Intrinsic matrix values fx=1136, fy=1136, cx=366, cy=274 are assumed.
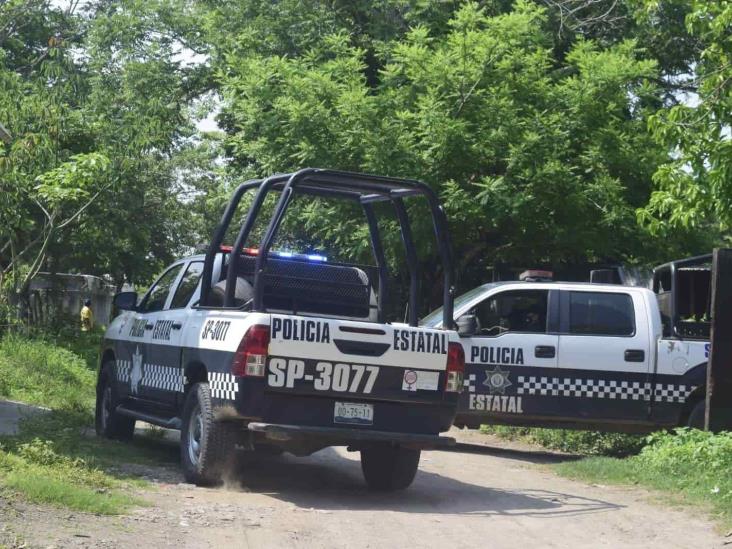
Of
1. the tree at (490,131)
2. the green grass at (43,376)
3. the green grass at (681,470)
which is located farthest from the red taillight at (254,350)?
the tree at (490,131)

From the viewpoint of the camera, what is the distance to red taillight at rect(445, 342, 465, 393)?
8.84m

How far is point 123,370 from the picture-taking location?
11.3 metres

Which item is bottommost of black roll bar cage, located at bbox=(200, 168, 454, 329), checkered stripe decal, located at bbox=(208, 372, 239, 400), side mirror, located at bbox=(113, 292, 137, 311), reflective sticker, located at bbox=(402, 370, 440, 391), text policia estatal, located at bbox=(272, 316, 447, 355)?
checkered stripe decal, located at bbox=(208, 372, 239, 400)

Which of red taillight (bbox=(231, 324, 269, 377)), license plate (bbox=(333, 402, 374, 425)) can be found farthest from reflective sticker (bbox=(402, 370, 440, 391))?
red taillight (bbox=(231, 324, 269, 377))

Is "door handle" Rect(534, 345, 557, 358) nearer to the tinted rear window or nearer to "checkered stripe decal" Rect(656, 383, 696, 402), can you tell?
the tinted rear window

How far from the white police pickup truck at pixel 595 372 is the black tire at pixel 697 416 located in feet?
0.04

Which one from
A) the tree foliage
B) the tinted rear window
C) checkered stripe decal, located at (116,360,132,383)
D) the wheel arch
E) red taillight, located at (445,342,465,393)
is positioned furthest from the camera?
the tree foliage

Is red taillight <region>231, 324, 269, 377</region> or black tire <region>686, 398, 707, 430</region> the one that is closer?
red taillight <region>231, 324, 269, 377</region>

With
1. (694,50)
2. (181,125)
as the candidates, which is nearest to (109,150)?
(181,125)

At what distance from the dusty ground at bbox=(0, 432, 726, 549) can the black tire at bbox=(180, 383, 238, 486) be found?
5.2 inches

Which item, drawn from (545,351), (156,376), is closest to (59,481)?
(156,376)

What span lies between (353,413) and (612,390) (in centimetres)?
468

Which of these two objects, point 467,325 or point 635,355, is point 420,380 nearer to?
point 467,325

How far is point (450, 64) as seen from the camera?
16.5 m
